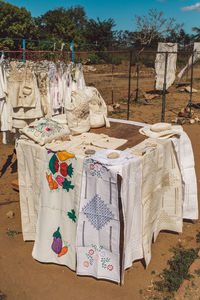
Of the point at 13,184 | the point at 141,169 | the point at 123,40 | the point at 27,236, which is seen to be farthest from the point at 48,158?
the point at 123,40

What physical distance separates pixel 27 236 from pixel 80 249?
84cm

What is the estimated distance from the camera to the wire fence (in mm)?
6632

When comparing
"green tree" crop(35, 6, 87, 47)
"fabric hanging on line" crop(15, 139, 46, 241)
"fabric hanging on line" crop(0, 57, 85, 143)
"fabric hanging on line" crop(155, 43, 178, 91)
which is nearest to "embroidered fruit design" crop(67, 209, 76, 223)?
"fabric hanging on line" crop(15, 139, 46, 241)

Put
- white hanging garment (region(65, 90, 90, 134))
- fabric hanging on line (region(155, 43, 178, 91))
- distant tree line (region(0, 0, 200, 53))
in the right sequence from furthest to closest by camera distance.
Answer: distant tree line (region(0, 0, 200, 53))
fabric hanging on line (region(155, 43, 178, 91))
white hanging garment (region(65, 90, 90, 134))

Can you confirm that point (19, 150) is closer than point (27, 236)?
Yes

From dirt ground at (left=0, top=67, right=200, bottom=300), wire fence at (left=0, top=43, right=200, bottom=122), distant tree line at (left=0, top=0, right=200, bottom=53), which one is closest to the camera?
dirt ground at (left=0, top=67, right=200, bottom=300)

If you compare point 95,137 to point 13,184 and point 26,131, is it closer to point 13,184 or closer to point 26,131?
point 26,131

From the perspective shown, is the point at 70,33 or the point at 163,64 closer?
the point at 163,64

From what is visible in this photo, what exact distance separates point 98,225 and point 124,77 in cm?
1528

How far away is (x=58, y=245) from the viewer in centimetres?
257

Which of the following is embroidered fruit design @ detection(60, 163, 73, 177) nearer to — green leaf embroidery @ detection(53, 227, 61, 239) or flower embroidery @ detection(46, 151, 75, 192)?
flower embroidery @ detection(46, 151, 75, 192)

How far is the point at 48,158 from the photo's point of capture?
2479mm

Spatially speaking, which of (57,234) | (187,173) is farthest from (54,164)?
(187,173)

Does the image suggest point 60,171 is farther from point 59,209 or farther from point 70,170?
point 59,209
